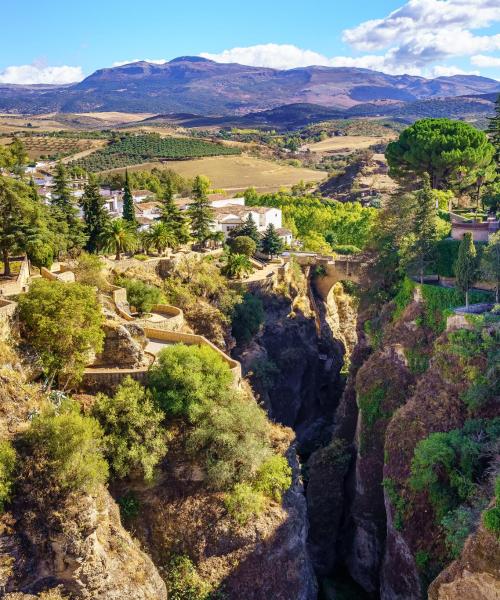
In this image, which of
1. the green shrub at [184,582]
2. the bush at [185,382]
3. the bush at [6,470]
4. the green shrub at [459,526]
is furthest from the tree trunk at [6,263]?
the green shrub at [459,526]

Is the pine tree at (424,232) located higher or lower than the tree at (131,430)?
higher

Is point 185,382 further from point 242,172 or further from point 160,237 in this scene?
point 242,172

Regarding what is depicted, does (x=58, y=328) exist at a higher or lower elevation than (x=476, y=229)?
lower

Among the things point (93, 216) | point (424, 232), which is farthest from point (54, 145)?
point (424, 232)

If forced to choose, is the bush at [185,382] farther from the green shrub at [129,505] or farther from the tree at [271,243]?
the tree at [271,243]

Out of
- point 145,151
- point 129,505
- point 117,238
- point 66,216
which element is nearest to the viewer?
point 129,505

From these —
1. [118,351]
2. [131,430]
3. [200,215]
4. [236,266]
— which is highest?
[200,215]

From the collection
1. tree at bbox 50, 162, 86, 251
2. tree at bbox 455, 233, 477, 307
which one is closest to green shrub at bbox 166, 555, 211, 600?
tree at bbox 455, 233, 477, 307
